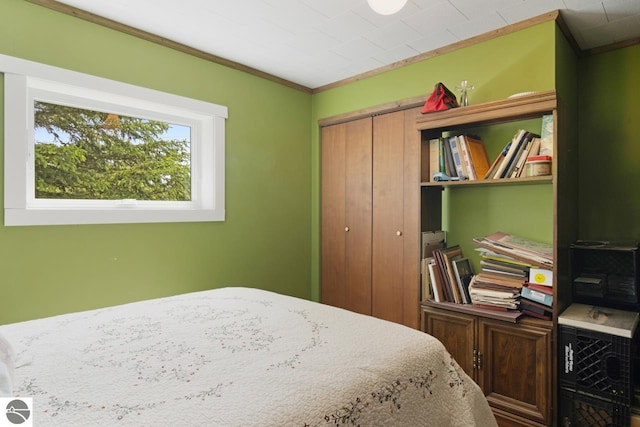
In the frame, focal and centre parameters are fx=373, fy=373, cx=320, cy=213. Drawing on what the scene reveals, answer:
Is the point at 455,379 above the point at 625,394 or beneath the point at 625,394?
above

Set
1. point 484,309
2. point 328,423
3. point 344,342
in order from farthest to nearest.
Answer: point 484,309 → point 344,342 → point 328,423

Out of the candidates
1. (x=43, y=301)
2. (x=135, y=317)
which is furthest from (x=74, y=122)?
(x=135, y=317)

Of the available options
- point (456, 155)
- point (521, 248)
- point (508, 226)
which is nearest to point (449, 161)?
point (456, 155)

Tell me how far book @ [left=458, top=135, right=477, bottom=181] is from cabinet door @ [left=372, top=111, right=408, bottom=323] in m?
0.58

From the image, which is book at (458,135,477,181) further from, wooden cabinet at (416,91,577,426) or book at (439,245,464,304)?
book at (439,245,464,304)

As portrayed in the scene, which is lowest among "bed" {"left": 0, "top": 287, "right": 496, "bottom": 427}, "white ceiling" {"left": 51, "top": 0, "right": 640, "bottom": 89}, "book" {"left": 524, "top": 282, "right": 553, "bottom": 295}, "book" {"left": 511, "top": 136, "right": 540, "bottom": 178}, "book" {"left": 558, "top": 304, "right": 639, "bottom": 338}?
"book" {"left": 558, "top": 304, "right": 639, "bottom": 338}

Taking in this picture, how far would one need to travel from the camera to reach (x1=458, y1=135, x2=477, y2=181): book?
88.7 inches

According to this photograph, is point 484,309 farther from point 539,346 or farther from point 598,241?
point 598,241

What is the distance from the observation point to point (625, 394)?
5.73 feet

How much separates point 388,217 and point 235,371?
203 cm

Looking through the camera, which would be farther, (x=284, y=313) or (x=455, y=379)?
(x=284, y=313)

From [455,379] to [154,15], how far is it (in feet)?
7.91

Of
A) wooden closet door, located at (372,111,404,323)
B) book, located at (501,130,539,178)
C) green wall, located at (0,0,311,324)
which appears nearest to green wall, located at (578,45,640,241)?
book, located at (501,130,539,178)

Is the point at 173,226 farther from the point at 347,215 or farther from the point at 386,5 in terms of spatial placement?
the point at 386,5
